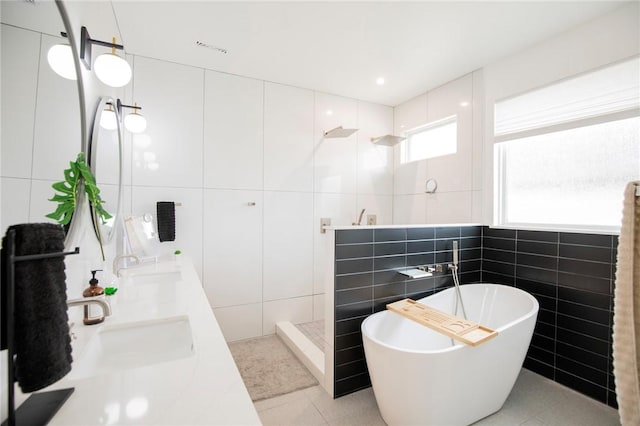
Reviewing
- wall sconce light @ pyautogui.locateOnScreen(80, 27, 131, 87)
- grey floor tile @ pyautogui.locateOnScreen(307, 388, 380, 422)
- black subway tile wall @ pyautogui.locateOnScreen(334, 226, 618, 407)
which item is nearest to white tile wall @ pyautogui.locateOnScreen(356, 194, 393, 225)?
black subway tile wall @ pyautogui.locateOnScreen(334, 226, 618, 407)

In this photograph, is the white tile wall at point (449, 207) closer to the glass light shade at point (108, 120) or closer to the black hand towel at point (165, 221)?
the black hand towel at point (165, 221)

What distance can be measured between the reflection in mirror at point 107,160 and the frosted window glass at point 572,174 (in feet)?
10.6

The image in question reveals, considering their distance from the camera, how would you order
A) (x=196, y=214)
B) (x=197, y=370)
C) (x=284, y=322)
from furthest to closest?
(x=284, y=322)
(x=196, y=214)
(x=197, y=370)

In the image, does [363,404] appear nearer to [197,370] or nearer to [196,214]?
[197,370]

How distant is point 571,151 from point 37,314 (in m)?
3.18

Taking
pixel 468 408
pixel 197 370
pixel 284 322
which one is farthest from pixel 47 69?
pixel 284 322

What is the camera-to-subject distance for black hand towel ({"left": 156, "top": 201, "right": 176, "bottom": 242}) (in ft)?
8.03

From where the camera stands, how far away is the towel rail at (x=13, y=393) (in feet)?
1.43

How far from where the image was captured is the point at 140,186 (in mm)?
2496

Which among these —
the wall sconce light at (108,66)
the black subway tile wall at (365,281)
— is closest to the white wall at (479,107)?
the black subway tile wall at (365,281)

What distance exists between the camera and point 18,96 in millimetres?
697

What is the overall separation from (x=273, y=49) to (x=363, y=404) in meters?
2.94

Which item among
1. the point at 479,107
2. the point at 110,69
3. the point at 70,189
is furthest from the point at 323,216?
the point at 70,189

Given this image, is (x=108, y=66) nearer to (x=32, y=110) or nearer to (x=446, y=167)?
(x=32, y=110)
